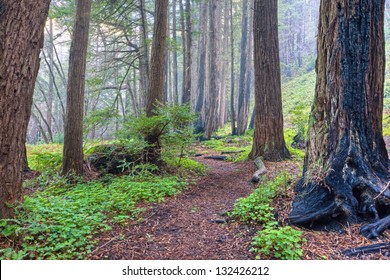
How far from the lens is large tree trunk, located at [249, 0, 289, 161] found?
23.7 feet

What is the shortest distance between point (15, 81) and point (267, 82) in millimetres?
6035

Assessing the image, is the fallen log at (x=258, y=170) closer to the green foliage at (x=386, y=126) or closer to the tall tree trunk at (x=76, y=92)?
the tall tree trunk at (x=76, y=92)

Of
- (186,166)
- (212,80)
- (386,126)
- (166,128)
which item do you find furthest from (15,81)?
(212,80)

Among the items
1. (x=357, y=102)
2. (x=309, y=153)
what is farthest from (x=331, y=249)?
(x=357, y=102)

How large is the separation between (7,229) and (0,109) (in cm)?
118

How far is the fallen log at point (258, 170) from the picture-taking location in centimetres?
565

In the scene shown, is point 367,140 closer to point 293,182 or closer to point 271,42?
point 293,182

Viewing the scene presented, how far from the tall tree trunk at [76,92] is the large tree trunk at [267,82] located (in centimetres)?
435

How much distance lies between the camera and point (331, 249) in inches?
A: 104

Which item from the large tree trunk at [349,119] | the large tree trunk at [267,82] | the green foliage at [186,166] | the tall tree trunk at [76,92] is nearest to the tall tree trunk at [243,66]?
the large tree trunk at [267,82]

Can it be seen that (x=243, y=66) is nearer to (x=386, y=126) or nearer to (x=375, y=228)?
(x=386, y=126)

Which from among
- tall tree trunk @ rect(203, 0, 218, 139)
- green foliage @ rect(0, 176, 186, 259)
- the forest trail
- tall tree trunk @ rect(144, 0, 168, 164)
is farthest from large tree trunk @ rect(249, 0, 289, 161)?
tall tree trunk @ rect(203, 0, 218, 139)

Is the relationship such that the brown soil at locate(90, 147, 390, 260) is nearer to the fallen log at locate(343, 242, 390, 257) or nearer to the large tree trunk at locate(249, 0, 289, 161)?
the fallen log at locate(343, 242, 390, 257)

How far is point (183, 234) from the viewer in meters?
3.26
